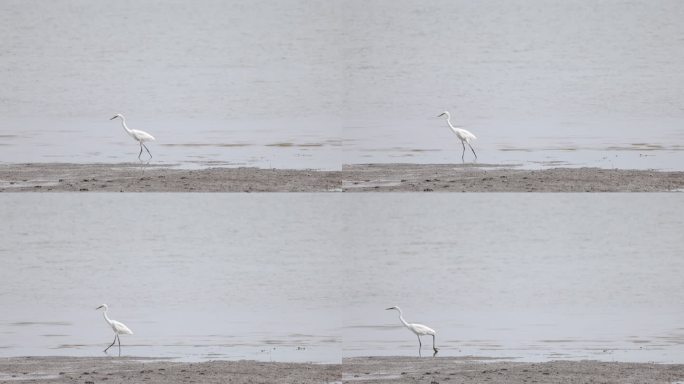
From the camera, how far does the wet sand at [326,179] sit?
1440 centimetres

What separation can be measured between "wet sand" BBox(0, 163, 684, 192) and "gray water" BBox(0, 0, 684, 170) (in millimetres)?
780

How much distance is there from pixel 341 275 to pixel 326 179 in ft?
42.0

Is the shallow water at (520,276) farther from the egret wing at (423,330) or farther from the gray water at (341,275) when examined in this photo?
the egret wing at (423,330)

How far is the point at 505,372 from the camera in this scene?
43.0ft

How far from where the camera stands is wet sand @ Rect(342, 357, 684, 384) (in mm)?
12562

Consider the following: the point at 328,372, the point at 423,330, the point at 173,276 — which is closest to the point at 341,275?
the point at 173,276

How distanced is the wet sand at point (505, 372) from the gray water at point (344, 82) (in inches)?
130

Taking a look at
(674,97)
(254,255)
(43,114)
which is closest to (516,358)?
(43,114)

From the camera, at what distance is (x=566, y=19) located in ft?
199

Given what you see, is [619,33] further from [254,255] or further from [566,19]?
[254,255]

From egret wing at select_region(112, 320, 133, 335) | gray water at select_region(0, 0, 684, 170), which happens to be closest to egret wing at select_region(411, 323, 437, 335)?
gray water at select_region(0, 0, 684, 170)

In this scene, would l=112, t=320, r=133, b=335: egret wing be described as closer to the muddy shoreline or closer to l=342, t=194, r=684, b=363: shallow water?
the muddy shoreline

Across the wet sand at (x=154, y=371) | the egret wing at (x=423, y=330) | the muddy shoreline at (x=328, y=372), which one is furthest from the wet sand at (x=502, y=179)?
the wet sand at (x=154, y=371)

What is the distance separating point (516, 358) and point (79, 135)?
28.1 feet
